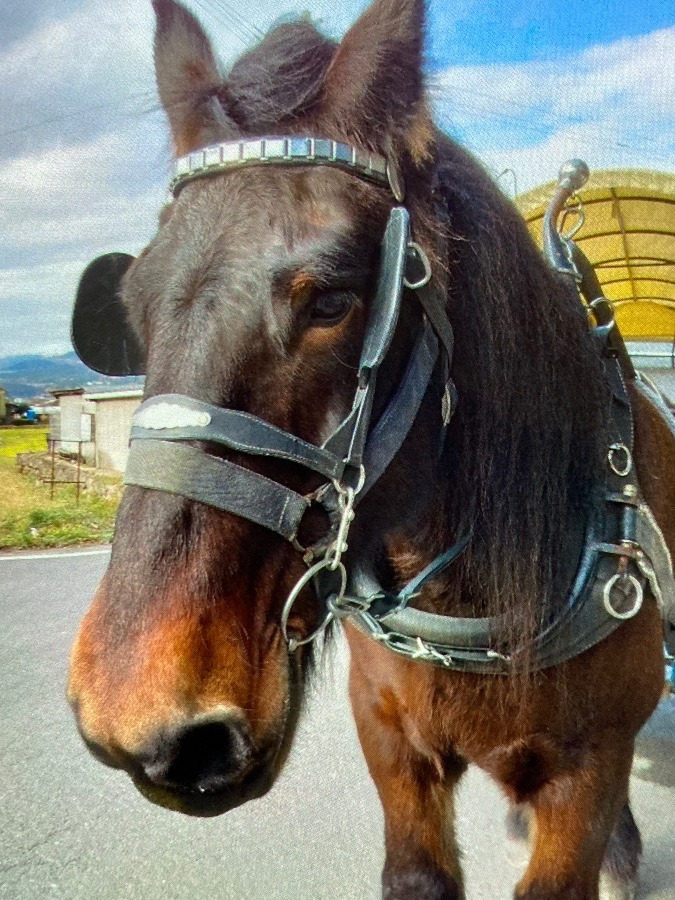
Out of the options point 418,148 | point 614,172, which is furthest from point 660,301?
point 418,148

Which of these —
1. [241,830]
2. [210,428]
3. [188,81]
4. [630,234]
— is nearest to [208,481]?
[210,428]

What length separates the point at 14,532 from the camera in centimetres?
918

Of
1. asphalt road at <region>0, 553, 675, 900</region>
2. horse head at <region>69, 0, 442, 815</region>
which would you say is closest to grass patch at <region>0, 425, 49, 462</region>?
asphalt road at <region>0, 553, 675, 900</region>

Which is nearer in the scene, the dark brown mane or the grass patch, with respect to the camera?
the dark brown mane

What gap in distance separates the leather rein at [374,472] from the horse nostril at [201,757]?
19cm

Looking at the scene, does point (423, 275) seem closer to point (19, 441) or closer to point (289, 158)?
point (289, 158)

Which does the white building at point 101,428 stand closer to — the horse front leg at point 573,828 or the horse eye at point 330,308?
the horse front leg at point 573,828

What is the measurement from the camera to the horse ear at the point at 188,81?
1438 mm

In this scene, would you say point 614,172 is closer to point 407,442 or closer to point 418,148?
point 418,148

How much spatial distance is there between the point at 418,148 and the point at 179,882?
2441 millimetres

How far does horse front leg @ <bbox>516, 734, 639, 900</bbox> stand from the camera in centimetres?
176

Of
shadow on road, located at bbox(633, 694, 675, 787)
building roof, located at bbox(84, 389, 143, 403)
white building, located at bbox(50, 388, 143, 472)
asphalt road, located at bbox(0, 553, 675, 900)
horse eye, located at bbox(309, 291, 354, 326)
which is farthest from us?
building roof, located at bbox(84, 389, 143, 403)

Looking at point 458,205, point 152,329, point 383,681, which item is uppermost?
point 458,205

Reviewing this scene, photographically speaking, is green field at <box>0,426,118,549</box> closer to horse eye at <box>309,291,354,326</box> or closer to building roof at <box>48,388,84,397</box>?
horse eye at <box>309,291,354,326</box>
